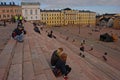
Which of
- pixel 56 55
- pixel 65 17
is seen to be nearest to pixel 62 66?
pixel 56 55

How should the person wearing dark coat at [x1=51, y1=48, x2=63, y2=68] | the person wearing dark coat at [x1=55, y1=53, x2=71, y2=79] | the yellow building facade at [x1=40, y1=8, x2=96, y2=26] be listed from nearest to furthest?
the person wearing dark coat at [x1=55, y1=53, x2=71, y2=79] → the person wearing dark coat at [x1=51, y1=48, x2=63, y2=68] → the yellow building facade at [x1=40, y1=8, x2=96, y2=26]

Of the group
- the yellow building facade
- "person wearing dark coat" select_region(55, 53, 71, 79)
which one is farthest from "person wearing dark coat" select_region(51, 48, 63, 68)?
the yellow building facade

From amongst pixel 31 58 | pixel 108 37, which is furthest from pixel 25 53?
pixel 108 37

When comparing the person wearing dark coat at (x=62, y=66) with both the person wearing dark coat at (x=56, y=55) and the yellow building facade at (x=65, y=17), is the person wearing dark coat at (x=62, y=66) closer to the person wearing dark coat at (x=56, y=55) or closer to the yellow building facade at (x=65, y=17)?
the person wearing dark coat at (x=56, y=55)

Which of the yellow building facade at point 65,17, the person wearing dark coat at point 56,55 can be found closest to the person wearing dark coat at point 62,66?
the person wearing dark coat at point 56,55

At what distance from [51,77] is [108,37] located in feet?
111

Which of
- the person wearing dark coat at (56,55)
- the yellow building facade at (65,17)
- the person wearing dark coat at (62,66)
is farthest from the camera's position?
the yellow building facade at (65,17)

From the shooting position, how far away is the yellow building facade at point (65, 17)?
399ft

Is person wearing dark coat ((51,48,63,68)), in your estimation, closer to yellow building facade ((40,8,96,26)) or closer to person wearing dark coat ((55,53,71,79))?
person wearing dark coat ((55,53,71,79))

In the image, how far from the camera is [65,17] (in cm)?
12612

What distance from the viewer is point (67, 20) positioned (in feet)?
417

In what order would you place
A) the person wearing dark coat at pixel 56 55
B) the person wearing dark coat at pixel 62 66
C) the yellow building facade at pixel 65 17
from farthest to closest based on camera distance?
1. the yellow building facade at pixel 65 17
2. the person wearing dark coat at pixel 56 55
3. the person wearing dark coat at pixel 62 66

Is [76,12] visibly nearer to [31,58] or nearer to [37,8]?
[37,8]

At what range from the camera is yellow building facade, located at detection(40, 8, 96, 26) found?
121 metres
